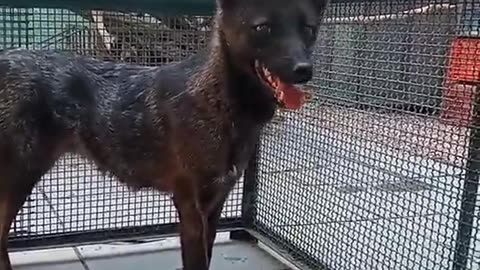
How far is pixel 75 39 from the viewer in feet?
9.88

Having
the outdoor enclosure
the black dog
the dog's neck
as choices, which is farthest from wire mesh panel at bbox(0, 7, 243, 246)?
the dog's neck

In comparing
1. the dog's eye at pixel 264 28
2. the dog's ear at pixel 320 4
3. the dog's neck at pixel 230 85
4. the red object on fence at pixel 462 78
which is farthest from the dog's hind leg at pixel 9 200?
the red object on fence at pixel 462 78

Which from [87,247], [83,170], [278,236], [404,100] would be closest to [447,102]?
[404,100]

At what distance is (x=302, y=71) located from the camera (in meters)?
1.77

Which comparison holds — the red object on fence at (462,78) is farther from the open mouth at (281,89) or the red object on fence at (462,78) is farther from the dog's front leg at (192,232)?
the dog's front leg at (192,232)

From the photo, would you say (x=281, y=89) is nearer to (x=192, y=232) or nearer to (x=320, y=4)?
(x=320, y=4)

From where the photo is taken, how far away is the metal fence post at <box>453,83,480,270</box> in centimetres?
216

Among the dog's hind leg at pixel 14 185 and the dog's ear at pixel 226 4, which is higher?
the dog's ear at pixel 226 4

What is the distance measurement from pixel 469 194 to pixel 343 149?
0.65 metres

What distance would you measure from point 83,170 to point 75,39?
0.57 m

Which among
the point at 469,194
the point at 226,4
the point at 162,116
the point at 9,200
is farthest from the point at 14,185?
the point at 469,194

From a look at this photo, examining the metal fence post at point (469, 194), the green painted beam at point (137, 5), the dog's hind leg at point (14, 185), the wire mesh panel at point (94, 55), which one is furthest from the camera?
the wire mesh panel at point (94, 55)

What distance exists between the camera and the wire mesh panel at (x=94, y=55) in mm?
2873

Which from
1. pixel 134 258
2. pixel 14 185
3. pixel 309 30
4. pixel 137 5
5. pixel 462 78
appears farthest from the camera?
pixel 134 258
